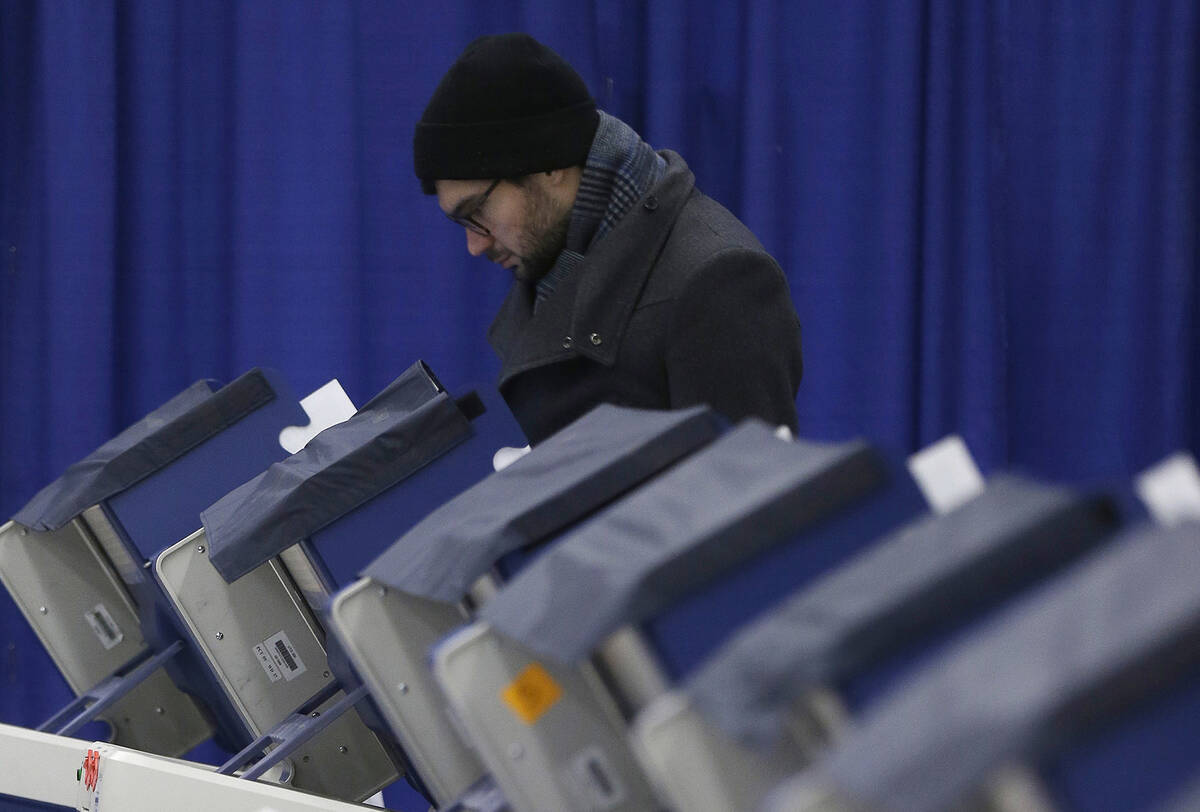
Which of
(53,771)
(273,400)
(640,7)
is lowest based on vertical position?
(53,771)

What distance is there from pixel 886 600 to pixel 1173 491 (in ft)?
0.68

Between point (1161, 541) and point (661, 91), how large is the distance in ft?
7.18

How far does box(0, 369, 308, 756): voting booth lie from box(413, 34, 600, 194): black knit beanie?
0.40 meters

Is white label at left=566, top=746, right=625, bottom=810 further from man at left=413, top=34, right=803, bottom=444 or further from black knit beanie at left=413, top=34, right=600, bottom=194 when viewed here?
black knit beanie at left=413, top=34, right=600, bottom=194

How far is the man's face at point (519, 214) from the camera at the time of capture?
1.78 meters

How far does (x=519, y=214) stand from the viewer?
178cm

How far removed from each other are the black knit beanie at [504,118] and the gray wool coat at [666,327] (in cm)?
13

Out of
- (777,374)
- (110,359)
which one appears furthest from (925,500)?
(110,359)

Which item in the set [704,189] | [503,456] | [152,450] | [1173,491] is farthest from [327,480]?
[704,189]

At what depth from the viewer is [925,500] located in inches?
40.8

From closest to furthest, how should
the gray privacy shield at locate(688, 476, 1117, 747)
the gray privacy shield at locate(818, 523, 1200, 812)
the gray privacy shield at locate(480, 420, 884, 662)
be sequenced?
the gray privacy shield at locate(818, 523, 1200, 812), the gray privacy shield at locate(688, 476, 1117, 747), the gray privacy shield at locate(480, 420, 884, 662)

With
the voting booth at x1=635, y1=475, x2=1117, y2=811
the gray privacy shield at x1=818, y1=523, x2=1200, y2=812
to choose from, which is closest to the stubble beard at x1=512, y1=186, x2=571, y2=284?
the voting booth at x1=635, y1=475, x2=1117, y2=811

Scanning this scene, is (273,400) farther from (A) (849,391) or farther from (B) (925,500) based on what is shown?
(A) (849,391)

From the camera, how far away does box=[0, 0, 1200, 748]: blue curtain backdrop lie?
2795 millimetres
